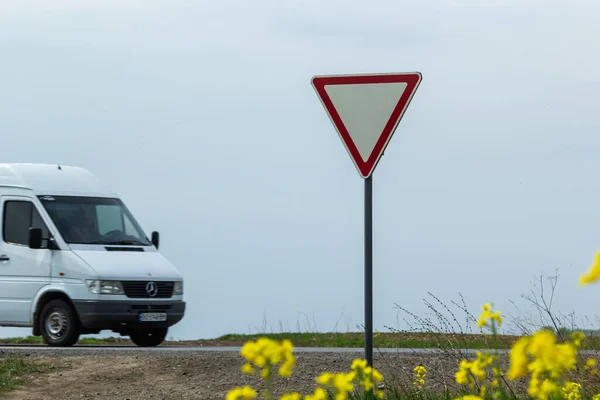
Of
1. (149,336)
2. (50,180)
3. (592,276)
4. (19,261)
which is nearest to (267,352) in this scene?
(592,276)

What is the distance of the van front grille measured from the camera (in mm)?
16391

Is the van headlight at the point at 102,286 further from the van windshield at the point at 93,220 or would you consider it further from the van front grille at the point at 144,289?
the van windshield at the point at 93,220

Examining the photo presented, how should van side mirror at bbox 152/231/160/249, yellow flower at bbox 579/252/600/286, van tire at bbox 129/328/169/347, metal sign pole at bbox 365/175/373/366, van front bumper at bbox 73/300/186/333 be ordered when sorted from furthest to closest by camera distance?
1. van side mirror at bbox 152/231/160/249
2. van tire at bbox 129/328/169/347
3. van front bumper at bbox 73/300/186/333
4. metal sign pole at bbox 365/175/373/366
5. yellow flower at bbox 579/252/600/286

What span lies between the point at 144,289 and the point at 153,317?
1.83 ft

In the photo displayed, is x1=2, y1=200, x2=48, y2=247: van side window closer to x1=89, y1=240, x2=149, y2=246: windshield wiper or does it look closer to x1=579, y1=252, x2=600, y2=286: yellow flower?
x1=89, y1=240, x2=149, y2=246: windshield wiper

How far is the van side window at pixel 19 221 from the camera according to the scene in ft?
55.4

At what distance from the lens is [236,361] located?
12016mm

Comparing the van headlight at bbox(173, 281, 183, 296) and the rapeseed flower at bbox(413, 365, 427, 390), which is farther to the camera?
the van headlight at bbox(173, 281, 183, 296)

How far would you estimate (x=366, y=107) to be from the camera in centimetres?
806

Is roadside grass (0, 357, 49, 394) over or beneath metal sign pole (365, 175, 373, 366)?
beneath

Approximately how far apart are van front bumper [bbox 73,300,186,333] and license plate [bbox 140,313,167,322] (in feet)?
0.12

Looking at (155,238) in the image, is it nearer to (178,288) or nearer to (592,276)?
(178,288)

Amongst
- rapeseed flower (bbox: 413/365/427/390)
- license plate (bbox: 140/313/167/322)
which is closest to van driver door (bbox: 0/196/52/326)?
license plate (bbox: 140/313/167/322)

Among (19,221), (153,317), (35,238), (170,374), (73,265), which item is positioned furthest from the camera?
(19,221)
